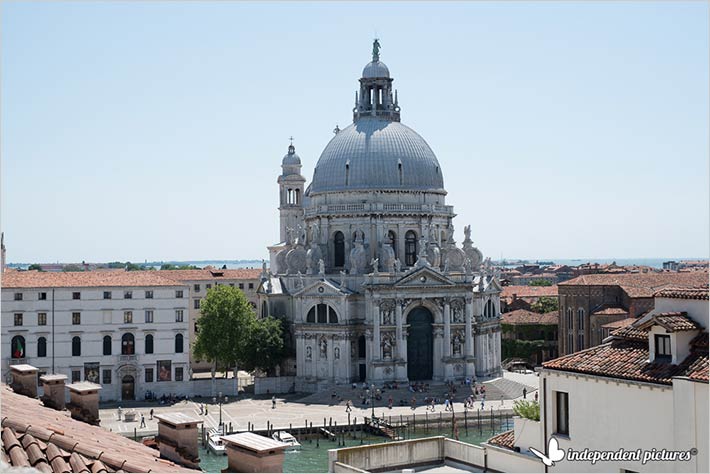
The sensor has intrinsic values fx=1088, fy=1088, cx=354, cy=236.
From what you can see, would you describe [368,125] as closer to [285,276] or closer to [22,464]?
[285,276]

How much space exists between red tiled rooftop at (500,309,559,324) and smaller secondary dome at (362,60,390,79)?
24.3 m

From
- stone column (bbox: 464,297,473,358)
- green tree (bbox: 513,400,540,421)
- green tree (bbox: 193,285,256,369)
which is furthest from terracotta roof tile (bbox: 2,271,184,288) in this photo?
green tree (bbox: 513,400,540,421)

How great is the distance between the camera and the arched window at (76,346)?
71.6 meters

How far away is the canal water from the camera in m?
52.8

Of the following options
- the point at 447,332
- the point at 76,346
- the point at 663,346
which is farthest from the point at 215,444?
the point at 663,346

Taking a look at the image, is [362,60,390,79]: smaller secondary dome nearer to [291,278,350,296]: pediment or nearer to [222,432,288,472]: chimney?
[291,278,350,296]: pediment

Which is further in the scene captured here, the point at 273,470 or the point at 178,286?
the point at 178,286

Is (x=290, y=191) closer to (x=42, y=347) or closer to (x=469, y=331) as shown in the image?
(x=469, y=331)

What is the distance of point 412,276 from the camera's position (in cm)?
7762

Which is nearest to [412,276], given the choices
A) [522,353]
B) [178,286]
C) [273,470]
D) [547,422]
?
[178,286]

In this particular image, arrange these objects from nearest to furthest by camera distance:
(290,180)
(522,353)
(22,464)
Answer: (22,464)
(522,353)
(290,180)

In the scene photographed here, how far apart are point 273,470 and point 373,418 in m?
47.8

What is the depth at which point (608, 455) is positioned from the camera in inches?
896

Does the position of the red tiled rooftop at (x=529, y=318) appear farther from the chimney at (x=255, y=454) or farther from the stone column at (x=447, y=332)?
the chimney at (x=255, y=454)
